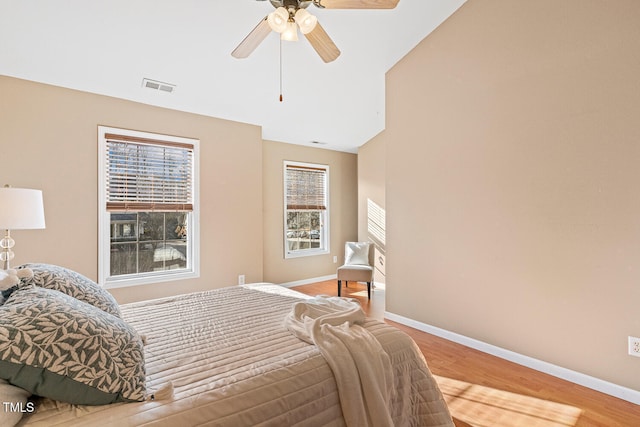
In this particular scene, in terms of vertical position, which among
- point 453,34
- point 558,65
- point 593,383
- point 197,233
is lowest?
point 593,383

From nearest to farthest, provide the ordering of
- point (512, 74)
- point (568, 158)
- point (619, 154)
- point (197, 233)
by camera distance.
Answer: point (619, 154) < point (568, 158) < point (512, 74) < point (197, 233)

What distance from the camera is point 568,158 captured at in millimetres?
2396

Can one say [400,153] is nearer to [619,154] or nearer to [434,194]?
[434,194]

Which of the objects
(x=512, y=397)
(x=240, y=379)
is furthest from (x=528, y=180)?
(x=240, y=379)

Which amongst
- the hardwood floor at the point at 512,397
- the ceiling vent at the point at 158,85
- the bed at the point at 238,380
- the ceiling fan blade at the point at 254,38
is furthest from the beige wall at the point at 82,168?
the hardwood floor at the point at 512,397

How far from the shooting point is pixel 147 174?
144 inches

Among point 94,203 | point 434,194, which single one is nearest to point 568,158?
point 434,194

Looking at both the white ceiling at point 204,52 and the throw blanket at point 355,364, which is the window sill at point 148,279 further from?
the throw blanket at point 355,364

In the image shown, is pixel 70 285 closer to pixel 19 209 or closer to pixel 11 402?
pixel 11 402

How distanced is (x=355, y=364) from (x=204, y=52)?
3.02 meters

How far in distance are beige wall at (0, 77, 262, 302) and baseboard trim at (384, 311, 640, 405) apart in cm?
265

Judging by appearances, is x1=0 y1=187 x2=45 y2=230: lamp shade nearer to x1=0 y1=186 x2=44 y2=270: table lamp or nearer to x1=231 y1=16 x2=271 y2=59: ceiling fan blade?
x1=0 y1=186 x2=44 y2=270: table lamp

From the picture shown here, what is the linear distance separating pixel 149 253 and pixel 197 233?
581 millimetres

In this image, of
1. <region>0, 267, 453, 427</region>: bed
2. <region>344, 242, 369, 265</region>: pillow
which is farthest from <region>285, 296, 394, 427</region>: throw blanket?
<region>344, 242, 369, 265</region>: pillow
